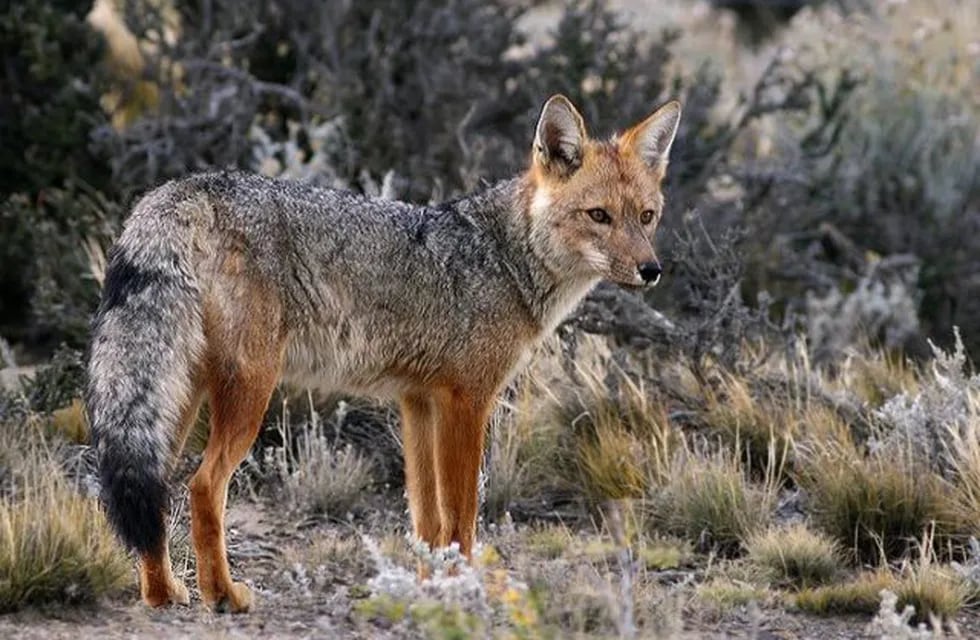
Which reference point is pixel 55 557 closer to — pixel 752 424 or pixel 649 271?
pixel 649 271

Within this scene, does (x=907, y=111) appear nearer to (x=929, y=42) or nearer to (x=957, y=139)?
(x=957, y=139)

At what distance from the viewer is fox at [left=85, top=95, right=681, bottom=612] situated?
5074mm

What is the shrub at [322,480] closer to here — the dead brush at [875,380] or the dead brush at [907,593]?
the dead brush at [907,593]

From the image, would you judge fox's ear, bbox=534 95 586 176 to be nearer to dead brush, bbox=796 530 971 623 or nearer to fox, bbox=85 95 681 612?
fox, bbox=85 95 681 612

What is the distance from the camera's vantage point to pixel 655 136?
20.6 ft

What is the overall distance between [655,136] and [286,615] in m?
2.18

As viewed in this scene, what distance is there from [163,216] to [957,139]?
32.0 feet

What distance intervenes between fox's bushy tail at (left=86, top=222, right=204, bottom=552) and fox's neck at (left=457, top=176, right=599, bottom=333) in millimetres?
1326

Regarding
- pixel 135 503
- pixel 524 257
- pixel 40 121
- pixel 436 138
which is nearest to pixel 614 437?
pixel 524 257

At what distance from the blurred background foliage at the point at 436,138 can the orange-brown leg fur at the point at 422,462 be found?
3141 millimetres

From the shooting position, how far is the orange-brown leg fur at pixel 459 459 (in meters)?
5.75

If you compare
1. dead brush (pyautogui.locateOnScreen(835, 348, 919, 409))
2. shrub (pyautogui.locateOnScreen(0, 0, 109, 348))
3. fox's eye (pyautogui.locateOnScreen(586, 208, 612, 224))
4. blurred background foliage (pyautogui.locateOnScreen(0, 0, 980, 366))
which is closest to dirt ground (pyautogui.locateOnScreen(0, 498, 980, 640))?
fox's eye (pyautogui.locateOnScreen(586, 208, 612, 224))

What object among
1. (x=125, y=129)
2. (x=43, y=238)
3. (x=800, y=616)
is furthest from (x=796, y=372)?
(x=125, y=129)

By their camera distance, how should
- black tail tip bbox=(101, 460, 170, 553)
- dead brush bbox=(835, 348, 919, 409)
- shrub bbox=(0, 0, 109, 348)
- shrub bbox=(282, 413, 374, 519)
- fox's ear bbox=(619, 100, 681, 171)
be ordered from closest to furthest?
1. black tail tip bbox=(101, 460, 170, 553)
2. fox's ear bbox=(619, 100, 681, 171)
3. shrub bbox=(282, 413, 374, 519)
4. dead brush bbox=(835, 348, 919, 409)
5. shrub bbox=(0, 0, 109, 348)
